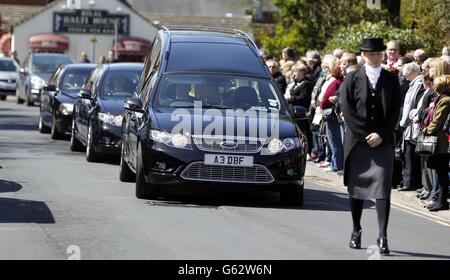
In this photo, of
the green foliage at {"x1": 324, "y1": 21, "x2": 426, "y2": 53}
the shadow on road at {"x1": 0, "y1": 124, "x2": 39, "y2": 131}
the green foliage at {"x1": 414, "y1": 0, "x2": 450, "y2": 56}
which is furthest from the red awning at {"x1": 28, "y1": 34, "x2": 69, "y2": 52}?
the green foliage at {"x1": 414, "y1": 0, "x2": 450, "y2": 56}

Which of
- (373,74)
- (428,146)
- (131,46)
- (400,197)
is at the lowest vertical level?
(131,46)

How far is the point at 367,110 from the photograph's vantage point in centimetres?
1179

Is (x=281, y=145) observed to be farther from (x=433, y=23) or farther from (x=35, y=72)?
(x=35, y=72)

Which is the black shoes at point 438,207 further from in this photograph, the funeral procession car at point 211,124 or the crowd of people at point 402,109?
the funeral procession car at point 211,124

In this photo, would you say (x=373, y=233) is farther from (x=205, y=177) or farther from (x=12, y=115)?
(x=12, y=115)

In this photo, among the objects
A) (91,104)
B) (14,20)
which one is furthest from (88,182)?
(14,20)

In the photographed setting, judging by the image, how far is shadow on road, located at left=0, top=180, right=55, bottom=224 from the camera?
12727mm

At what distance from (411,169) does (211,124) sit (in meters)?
3.72

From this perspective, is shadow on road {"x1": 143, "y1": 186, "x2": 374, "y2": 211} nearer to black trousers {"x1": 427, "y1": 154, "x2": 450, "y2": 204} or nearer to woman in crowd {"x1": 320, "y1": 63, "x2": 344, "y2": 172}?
black trousers {"x1": 427, "y1": 154, "x2": 450, "y2": 204}

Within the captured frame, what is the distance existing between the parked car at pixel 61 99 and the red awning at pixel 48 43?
5074cm

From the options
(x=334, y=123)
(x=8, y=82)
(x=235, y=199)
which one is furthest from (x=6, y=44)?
(x=235, y=199)

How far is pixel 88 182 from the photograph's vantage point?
16969 mm

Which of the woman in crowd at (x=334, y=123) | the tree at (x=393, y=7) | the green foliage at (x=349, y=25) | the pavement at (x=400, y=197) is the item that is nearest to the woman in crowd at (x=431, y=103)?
the pavement at (x=400, y=197)

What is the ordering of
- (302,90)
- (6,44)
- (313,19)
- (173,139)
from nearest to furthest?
(173,139)
(302,90)
(313,19)
(6,44)
